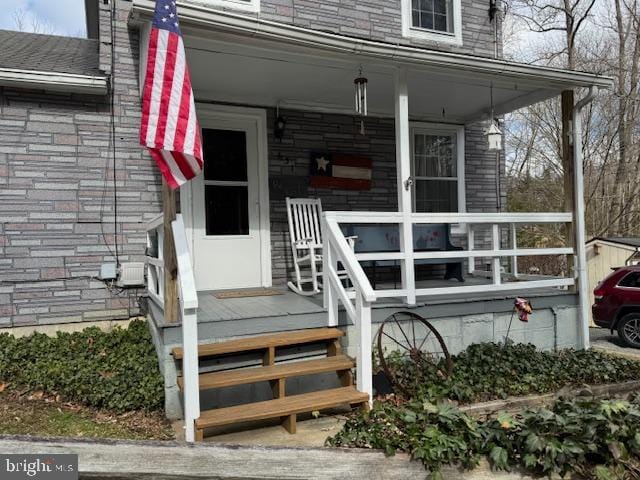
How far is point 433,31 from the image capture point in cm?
654

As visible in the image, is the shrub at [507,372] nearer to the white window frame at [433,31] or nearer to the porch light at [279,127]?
the porch light at [279,127]

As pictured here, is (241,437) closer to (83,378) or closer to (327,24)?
(83,378)

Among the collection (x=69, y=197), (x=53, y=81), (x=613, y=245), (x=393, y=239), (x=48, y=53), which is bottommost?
(x=613, y=245)

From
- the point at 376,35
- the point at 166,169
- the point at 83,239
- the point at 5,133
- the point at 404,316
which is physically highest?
the point at 376,35

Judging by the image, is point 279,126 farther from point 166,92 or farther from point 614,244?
point 614,244

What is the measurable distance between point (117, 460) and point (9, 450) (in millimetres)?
451

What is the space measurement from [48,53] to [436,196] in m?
4.96

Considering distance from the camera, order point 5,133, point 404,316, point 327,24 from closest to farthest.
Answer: point 404,316 < point 5,133 < point 327,24

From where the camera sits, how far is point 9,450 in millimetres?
2078

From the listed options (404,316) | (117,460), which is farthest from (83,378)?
(404,316)

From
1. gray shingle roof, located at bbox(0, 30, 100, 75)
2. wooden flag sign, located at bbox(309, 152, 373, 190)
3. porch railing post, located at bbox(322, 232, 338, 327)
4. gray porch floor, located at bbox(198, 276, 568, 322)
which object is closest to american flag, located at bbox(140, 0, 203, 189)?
gray porch floor, located at bbox(198, 276, 568, 322)

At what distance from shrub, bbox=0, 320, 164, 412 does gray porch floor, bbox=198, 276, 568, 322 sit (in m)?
0.62

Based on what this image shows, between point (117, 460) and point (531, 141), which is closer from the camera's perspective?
point (117, 460)

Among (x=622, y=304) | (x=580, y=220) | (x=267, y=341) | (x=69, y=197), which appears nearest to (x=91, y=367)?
(x=267, y=341)
